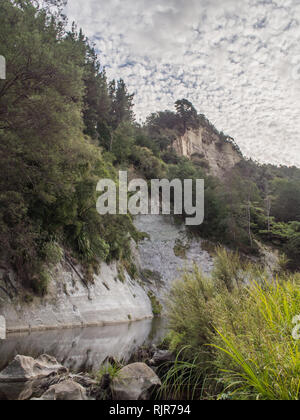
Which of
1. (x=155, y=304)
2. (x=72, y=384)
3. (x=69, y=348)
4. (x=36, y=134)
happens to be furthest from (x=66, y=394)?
(x=155, y=304)

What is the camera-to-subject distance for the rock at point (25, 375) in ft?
13.3

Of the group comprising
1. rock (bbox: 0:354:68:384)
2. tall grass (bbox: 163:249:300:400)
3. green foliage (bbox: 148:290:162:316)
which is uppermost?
tall grass (bbox: 163:249:300:400)

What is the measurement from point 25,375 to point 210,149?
5920 centimetres

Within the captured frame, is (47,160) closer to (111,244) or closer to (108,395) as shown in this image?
(108,395)

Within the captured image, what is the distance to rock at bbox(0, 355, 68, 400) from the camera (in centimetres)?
405

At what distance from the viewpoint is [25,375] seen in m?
4.77

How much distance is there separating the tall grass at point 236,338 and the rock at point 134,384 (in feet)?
0.86

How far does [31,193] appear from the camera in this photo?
10.7 metres

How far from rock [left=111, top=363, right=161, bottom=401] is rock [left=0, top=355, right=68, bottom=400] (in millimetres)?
1235

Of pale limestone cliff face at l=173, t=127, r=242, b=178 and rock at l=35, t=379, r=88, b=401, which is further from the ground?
pale limestone cliff face at l=173, t=127, r=242, b=178

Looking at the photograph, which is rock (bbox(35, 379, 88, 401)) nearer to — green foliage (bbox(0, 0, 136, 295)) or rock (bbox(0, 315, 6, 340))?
rock (bbox(0, 315, 6, 340))

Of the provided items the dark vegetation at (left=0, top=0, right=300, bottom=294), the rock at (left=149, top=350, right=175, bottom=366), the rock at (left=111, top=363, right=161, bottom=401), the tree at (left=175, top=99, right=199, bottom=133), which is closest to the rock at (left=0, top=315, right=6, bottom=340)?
the dark vegetation at (left=0, top=0, right=300, bottom=294)

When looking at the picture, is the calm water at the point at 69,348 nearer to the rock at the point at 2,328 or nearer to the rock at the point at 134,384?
the rock at the point at 2,328

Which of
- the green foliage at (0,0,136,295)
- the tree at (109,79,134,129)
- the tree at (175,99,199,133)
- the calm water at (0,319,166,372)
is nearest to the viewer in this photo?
the calm water at (0,319,166,372)
